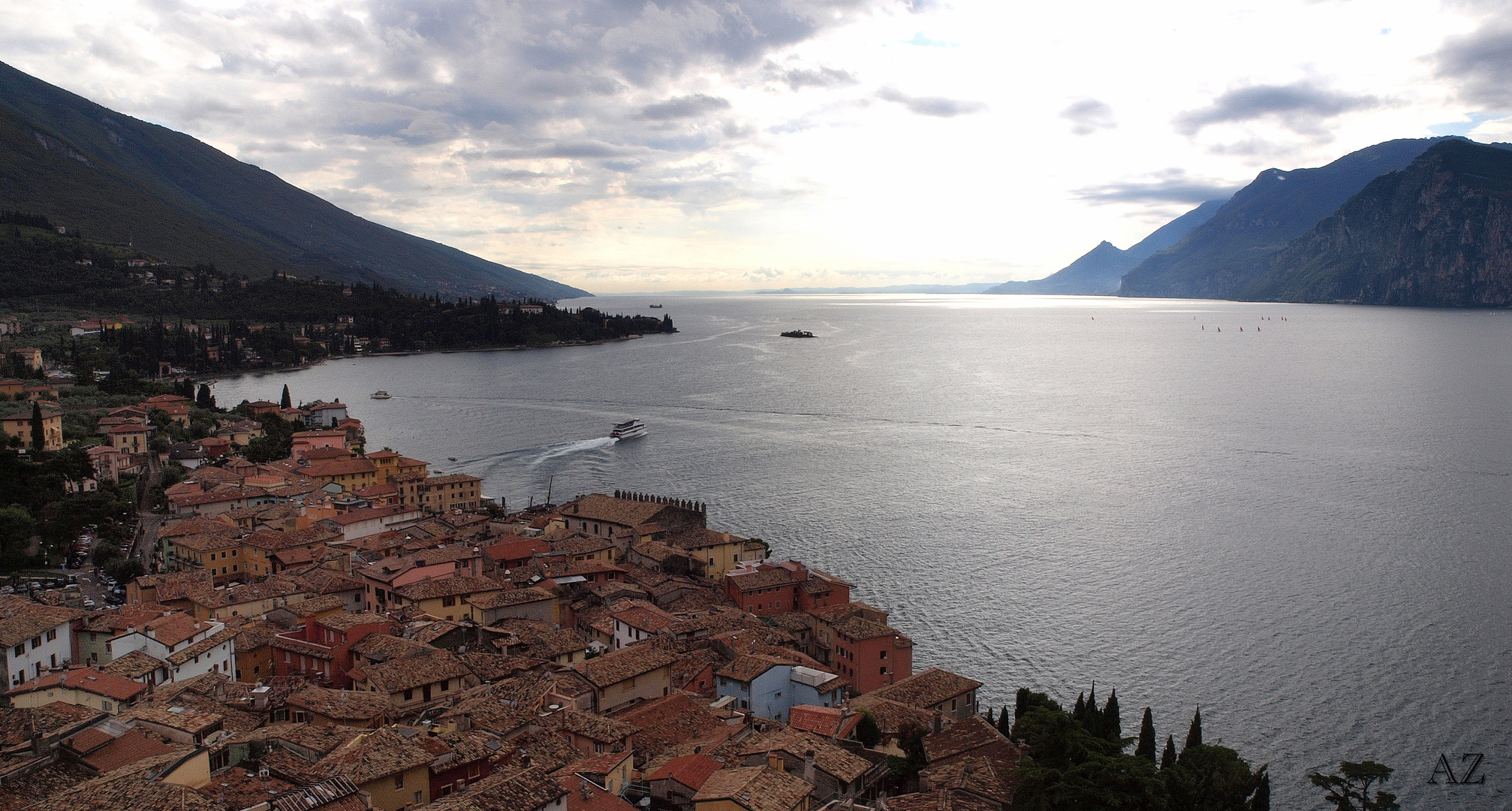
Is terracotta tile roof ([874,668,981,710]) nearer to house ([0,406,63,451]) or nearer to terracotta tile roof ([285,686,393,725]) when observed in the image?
terracotta tile roof ([285,686,393,725])

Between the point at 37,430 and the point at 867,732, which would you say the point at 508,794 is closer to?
the point at 867,732

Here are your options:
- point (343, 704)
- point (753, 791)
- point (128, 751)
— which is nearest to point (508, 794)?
point (753, 791)

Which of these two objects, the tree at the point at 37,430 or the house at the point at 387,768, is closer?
the house at the point at 387,768

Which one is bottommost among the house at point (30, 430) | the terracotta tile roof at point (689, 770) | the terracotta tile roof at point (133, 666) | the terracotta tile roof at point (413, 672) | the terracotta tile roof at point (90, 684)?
the terracotta tile roof at point (689, 770)

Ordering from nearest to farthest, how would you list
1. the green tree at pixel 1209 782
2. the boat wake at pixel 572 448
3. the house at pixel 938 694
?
the green tree at pixel 1209 782 → the house at pixel 938 694 → the boat wake at pixel 572 448

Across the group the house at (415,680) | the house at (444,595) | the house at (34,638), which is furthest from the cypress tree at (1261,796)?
the house at (34,638)

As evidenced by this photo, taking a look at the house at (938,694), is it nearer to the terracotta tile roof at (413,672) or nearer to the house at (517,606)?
the house at (517,606)

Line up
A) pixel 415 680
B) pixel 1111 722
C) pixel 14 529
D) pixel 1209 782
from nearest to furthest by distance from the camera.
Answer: pixel 1209 782, pixel 415 680, pixel 1111 722, pixel 14 529
